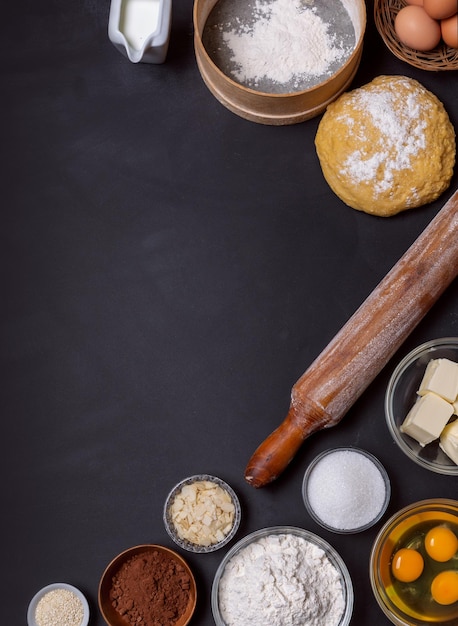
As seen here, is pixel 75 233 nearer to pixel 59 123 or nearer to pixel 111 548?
pixel 59 123

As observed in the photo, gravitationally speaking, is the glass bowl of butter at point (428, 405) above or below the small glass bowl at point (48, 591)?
above

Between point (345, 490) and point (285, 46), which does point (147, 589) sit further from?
point (285, 46)

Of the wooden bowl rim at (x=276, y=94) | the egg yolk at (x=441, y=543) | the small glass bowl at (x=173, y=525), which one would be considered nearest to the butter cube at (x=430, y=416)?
the egg yolk at (x=441, y=543)

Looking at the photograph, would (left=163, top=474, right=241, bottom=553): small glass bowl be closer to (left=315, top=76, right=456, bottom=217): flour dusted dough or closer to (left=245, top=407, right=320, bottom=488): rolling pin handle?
(left=245, top=407, right=320, bottom=488): rolling pin handle

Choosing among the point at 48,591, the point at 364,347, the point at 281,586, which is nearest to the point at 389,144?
the point at 364,347

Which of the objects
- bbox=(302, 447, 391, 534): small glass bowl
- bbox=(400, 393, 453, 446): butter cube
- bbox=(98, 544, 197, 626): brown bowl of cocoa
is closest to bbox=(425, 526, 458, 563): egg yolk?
bbox=(302, 447, 391, 534): small glass bowl

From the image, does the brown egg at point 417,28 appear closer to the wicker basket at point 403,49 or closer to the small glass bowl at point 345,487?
the wicker basket at point 403,49
